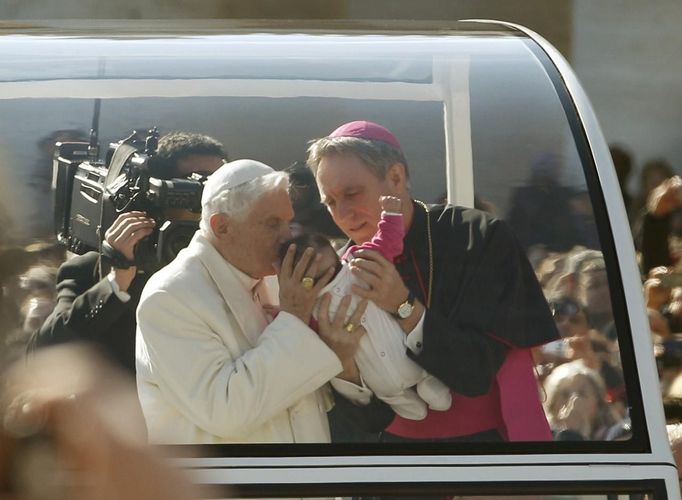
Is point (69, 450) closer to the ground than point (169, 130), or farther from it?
farther from it

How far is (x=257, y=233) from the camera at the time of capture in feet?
7.07

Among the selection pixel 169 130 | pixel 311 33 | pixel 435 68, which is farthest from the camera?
pixel 311 33

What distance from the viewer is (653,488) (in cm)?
207

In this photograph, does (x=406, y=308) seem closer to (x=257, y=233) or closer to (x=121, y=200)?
(x=257, y=233)

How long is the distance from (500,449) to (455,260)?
32 centimetres

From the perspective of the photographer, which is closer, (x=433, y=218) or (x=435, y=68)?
(x=433, y=218)

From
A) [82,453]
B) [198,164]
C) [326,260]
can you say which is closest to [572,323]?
[326,260]

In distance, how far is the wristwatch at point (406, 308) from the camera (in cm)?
212

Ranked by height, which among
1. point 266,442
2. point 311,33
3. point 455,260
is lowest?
point 266,442

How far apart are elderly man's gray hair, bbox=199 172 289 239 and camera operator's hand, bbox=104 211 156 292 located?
9cm

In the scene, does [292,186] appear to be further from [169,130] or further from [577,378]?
[577,378]

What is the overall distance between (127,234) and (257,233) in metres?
0.21

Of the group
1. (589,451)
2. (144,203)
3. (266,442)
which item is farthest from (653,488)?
(144,203)

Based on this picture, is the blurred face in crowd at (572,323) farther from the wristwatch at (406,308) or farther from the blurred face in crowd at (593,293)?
the wristwatch at (406,308)
